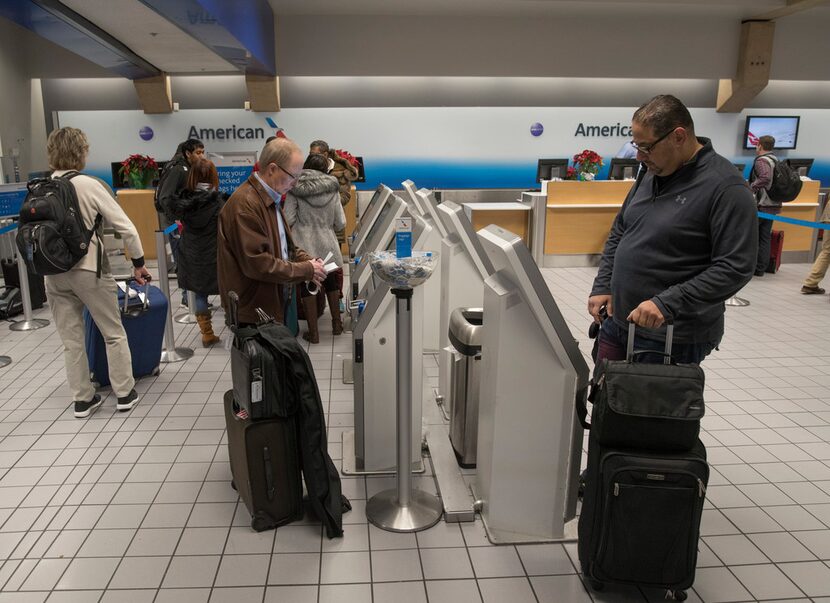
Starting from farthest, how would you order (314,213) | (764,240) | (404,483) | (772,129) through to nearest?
(772,129), (764,240), (314,213), (404,483)

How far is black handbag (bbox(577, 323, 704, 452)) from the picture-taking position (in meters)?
1.98

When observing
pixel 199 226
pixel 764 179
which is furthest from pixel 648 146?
pixel 764 179

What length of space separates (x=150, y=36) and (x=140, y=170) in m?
2.35

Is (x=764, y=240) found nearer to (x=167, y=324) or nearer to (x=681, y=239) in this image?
(x=681, y=239)

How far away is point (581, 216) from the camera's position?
819 cm

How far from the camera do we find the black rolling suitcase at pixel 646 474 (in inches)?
78.4

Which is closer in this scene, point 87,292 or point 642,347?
point 642,347

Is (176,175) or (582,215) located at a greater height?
(176,175)

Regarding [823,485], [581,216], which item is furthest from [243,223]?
[581,216]

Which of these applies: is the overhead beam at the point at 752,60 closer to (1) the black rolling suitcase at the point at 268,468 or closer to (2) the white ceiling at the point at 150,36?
(2) the white ceiling at the point at 150,36

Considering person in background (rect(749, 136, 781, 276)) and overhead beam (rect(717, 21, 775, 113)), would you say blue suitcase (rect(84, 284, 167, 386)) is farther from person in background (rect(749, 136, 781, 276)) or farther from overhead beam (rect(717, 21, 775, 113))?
overhead beam (rect(717, 21, 775, 113))

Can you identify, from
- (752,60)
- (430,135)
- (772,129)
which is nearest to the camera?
(752,60)

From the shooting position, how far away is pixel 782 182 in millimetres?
6535

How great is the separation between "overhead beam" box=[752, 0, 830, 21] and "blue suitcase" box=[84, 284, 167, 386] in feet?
28.1
